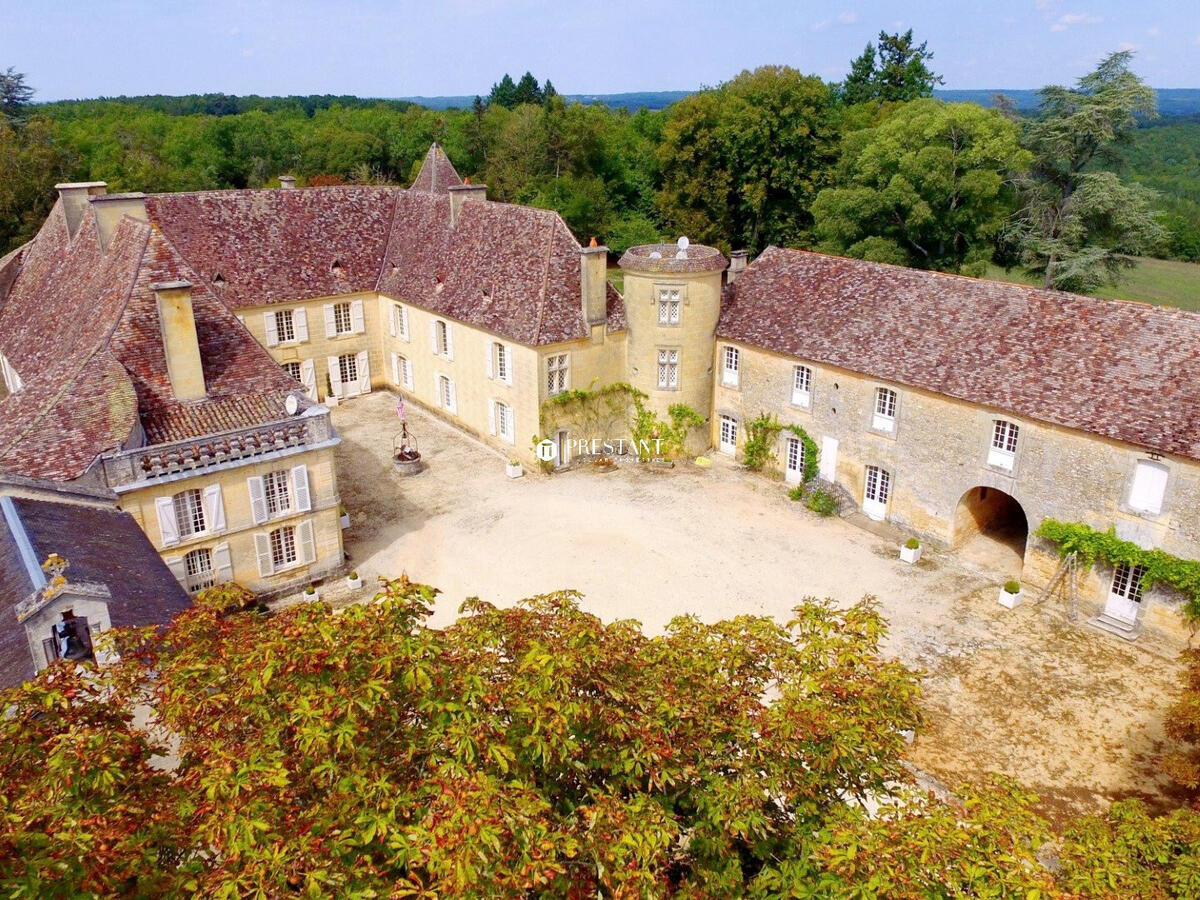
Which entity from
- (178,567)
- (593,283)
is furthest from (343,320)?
(178,567)

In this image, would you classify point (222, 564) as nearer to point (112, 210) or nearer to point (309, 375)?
point (112, 210)

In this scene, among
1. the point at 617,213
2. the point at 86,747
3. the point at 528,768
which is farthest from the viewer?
the point at 617,213

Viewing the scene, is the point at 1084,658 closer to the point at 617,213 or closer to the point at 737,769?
the point at 737,769

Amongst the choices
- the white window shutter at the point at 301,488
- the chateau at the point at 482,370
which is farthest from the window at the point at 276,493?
the white window shutter at the point at 301,488

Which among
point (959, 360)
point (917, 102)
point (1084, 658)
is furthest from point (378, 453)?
Result: point (917, 102)

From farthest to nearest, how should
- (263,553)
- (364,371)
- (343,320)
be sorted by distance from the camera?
(364,371), (343,320), (263,553)

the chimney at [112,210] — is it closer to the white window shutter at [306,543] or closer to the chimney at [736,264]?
the white window shutter at [306,543]
